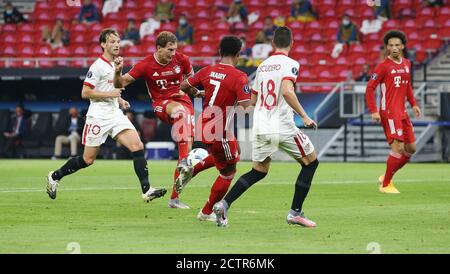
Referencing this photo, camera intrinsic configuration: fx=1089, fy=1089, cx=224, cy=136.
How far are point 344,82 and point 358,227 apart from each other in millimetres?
19809

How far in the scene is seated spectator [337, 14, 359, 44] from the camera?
34.1 meters

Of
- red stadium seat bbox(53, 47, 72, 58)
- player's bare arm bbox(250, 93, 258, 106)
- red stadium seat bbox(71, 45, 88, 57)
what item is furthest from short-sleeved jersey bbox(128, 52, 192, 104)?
red stadium seat bbox(53, 47, 72, 58)

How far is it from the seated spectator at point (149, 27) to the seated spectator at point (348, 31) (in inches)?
256

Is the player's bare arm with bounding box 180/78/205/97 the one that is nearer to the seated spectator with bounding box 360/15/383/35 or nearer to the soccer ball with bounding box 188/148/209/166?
the soccer ball with bounding box 188/148/209/166

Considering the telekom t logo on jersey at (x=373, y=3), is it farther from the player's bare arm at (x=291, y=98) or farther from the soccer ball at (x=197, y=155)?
the player's bare arm at (x=291, y=98)

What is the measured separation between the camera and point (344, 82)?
31.6 metres

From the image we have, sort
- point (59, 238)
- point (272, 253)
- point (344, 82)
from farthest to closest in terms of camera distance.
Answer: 1. point (344, 82)
2. point (59, 238)
3. point (272, 253)

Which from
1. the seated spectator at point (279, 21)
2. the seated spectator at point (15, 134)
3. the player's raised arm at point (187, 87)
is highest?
Result: the seated spectator at point (279, 21)

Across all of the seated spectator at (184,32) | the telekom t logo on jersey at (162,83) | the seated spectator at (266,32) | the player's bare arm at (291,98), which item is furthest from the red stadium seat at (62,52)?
the player's bare arm at (291,98)

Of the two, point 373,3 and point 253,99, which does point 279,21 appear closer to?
point 373,3

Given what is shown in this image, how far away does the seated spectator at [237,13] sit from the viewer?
36.8 metres

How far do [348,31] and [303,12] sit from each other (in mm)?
2365
